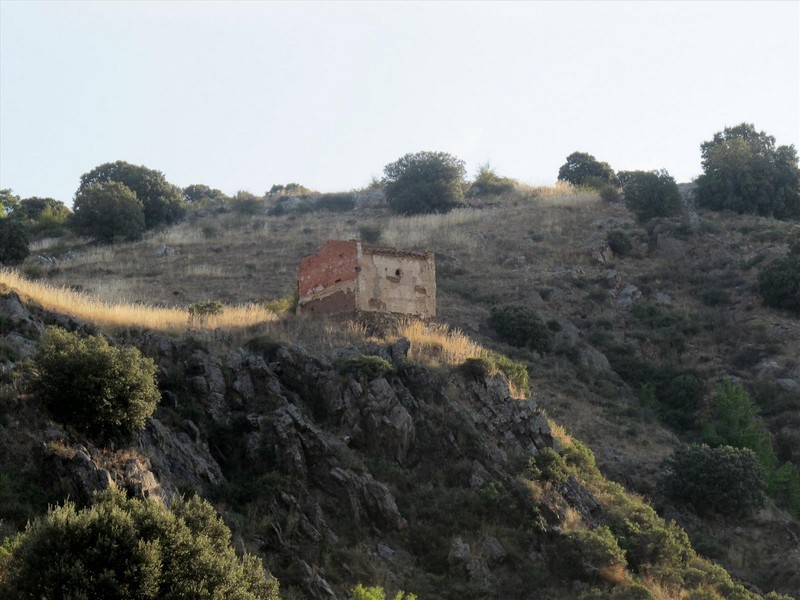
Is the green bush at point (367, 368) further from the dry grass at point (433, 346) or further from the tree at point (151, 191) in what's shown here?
the tree at point (151, 191)

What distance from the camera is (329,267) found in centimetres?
3600

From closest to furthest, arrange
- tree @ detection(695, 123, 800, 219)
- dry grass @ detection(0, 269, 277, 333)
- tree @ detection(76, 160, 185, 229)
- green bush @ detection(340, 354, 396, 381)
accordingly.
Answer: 1. green bush @ detection(340, 354, 396, 381)
2. dry grass @ detection(0, 269, 277, 333)
3. tree @ detection(695, 123, 800, 219)
4. tree @ detection(76, 160, 185, 229)

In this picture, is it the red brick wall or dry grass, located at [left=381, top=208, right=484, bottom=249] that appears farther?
dry grass, located at [left=381, top=208, right=484, bottom=249]

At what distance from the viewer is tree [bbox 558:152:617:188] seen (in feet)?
291

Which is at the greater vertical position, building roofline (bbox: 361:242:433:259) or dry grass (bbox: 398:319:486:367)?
building roofline (bbox: 361:242:433:259)

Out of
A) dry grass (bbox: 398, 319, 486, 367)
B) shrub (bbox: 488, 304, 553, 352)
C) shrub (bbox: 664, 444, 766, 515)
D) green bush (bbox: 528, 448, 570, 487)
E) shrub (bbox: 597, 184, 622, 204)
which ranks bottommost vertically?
shrub (bbox: 664, 444, 766, 515)

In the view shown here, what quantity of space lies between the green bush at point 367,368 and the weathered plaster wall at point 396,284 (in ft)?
16.0

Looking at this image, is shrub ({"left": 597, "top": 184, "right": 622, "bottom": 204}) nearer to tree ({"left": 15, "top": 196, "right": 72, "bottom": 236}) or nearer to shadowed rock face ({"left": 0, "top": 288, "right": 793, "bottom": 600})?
Result: tree ({"left": 15, "top": 196, "right": 72, "bottom": 236})

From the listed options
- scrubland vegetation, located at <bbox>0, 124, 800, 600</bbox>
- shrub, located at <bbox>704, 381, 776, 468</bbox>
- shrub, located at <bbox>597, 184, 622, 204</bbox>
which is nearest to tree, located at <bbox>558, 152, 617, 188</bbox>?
scrubland vegetation, located at <bbox>0, 124, 800, 600</bbox>

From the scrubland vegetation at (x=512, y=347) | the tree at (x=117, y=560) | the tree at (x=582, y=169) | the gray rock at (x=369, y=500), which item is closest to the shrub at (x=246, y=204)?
the scrubland vegetation at (x=512, y=347)

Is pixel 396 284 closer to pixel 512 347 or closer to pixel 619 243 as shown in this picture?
pixel 512 347

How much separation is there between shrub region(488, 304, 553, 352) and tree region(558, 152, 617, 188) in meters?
40.2

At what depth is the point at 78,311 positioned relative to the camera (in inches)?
1211

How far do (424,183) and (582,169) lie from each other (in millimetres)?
17650
